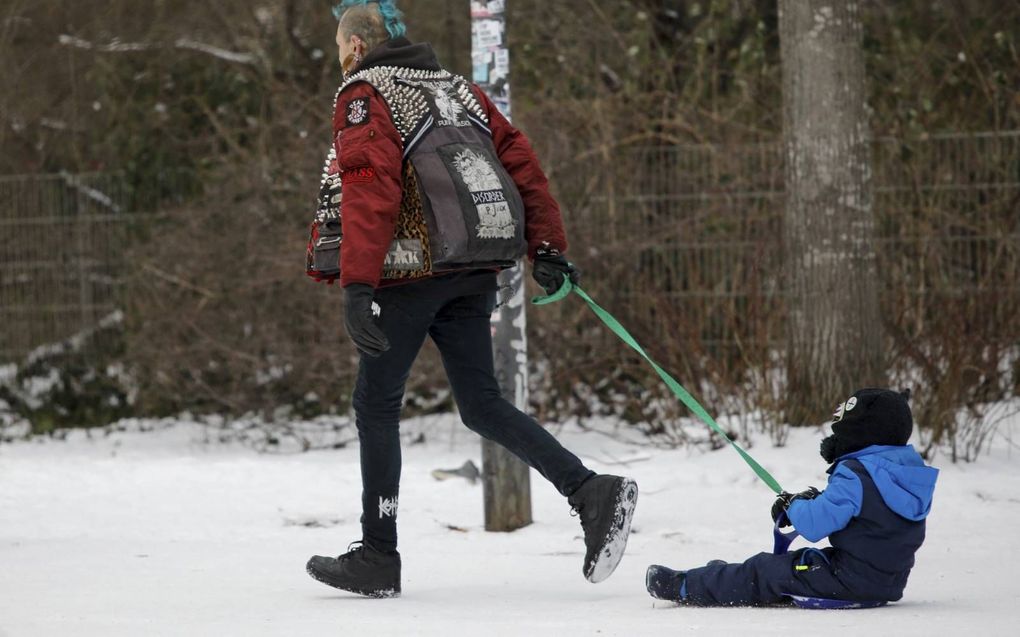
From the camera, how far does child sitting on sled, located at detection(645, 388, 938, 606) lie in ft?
12.2

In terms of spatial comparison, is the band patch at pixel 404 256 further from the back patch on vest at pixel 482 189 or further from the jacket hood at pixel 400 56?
the jacket hood at pixel 400 56

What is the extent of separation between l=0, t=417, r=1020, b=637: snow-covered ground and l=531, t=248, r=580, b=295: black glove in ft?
3.15

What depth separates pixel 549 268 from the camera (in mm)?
4234

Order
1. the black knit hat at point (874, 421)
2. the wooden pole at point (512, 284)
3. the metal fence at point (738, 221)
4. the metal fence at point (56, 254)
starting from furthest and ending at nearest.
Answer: the metal fence at point (56, 254) < the metal fence at point (738, 221) < the wooden pole at point (512, 284) < the black knit hat at point (874, 421)

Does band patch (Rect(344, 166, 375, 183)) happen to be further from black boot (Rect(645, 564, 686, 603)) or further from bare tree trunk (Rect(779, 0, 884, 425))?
bare tree trunk (Rect(779, 0, 884, 425))

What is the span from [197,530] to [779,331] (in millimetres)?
3080

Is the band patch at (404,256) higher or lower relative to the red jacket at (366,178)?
lower

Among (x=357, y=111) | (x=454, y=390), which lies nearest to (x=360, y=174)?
(x=357, y=111)

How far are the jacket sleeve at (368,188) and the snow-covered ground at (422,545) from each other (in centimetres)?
98

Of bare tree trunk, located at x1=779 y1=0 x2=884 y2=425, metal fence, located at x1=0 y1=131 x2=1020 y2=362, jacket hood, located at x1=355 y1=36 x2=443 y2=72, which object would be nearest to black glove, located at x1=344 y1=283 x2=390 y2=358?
jacket hood, located at x1=355 y1=36 x2=443 y2=72

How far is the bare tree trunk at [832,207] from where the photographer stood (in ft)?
20.7

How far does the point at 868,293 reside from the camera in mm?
6332

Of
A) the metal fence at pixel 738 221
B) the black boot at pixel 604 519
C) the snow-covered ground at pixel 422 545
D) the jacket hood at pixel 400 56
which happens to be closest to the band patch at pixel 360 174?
the jacket hood at pixel 400 56

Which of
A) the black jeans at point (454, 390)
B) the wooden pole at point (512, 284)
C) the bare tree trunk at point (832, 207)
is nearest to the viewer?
the black jeans at point (454, 390)
